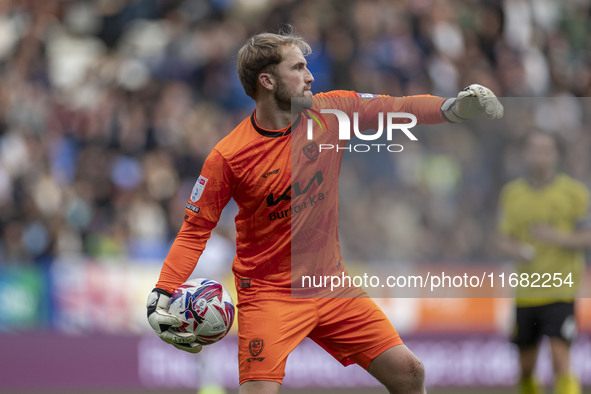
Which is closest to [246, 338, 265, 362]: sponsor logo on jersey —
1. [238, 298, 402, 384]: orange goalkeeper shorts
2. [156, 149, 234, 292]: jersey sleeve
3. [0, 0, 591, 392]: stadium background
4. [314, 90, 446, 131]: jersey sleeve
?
[238, 298, 402, 384]: orange goalkeeper shorts

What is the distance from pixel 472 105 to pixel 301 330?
1736mm

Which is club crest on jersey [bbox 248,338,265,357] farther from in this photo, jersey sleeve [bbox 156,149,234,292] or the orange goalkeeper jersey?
jersey sleeve [bbox 156,149,234,292]

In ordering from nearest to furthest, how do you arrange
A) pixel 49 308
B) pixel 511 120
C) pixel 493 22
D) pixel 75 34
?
1. pixel 511 120
2. pixel 49 308
3. pixel 493 22
4. pixel 75 34

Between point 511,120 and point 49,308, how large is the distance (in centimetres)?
609

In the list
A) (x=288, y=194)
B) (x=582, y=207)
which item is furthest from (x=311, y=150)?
(x=582, y=207)

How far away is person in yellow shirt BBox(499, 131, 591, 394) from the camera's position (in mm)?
7902

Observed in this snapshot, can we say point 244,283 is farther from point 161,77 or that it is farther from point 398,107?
point 161,77

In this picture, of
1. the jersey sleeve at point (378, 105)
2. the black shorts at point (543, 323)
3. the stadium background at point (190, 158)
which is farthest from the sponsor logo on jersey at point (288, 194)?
the black shorts at point (543, 323)

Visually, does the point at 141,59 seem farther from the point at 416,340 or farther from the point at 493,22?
the point at 416,340

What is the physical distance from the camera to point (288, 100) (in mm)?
5801

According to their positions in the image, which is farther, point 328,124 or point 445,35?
point 445,35

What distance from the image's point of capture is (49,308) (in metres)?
10.9

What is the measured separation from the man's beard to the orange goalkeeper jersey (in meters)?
0.07

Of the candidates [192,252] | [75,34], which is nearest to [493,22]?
[75,34]
